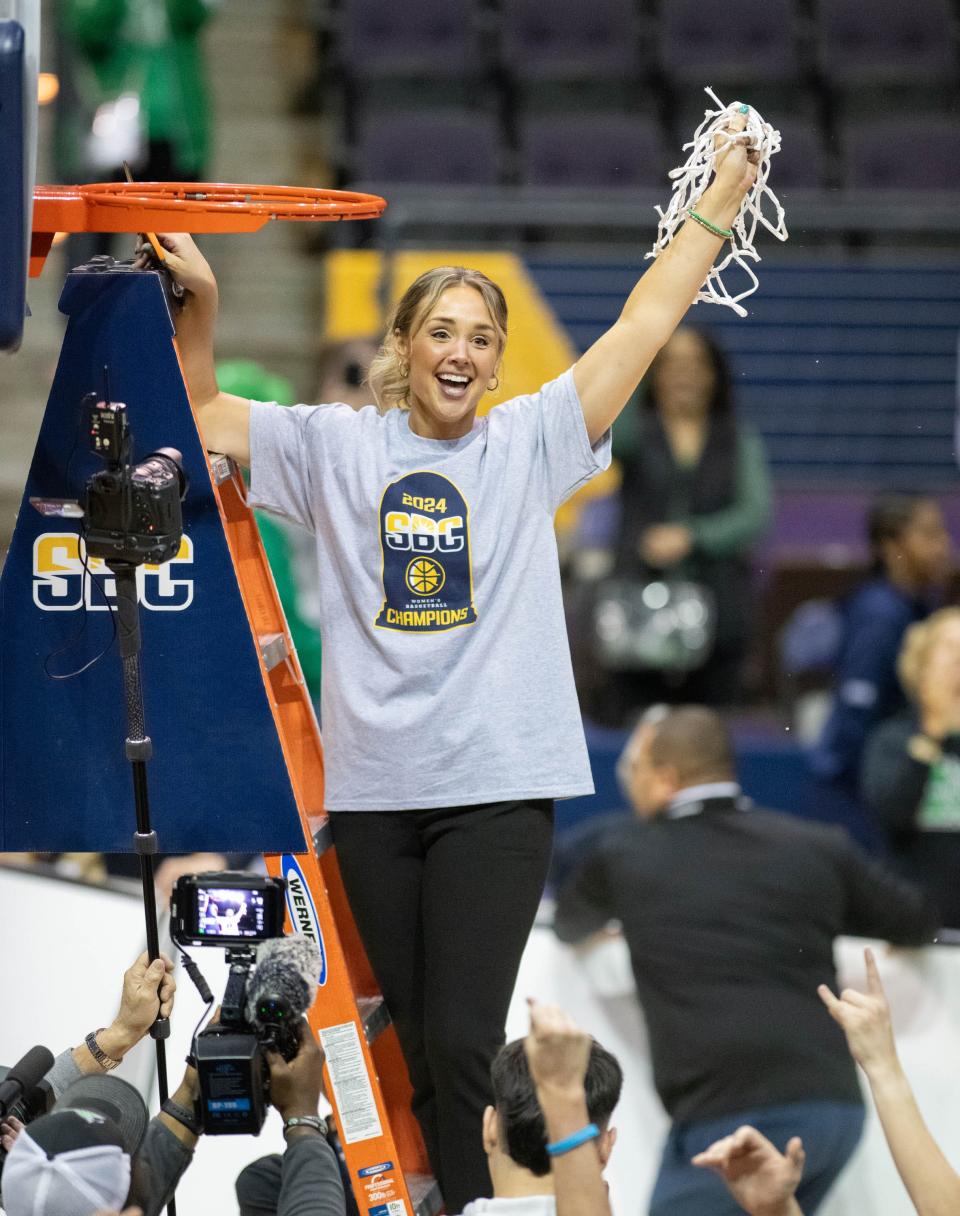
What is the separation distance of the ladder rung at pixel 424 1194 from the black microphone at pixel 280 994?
0.41 m

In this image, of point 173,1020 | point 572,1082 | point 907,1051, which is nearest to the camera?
point 572,1082

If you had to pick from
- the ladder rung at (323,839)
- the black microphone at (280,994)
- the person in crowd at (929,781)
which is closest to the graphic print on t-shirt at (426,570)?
the ladder rung at (323,839)

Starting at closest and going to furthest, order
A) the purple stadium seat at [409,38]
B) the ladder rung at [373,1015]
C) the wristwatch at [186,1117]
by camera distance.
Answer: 1. the wristwatch at [186,1117]
2. the ladder rung at [373,1015]
3. the purple stadium seat at [409,38]

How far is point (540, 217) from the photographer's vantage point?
Answer: 7.25 m

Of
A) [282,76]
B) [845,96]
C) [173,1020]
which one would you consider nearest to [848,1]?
[845,96]

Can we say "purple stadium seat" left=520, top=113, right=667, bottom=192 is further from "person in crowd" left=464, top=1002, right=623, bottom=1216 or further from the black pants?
"person in crowd" left=464, top=1002, right=623, bottom=1216

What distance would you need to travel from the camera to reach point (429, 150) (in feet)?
28.3

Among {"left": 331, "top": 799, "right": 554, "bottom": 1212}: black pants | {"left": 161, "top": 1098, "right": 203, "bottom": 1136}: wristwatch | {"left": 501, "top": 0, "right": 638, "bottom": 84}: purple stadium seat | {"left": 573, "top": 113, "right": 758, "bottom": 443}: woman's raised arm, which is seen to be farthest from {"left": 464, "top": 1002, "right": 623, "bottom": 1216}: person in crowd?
{"left": 501, "top": 0, "right": 638, "bottom": 84}: purple stadium seat

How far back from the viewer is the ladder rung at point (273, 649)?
3053mm

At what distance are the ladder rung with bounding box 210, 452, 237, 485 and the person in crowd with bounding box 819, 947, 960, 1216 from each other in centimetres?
127

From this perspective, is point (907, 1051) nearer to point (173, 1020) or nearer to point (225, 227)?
point (173, 1020)

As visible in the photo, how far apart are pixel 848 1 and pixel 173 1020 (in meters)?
6.91

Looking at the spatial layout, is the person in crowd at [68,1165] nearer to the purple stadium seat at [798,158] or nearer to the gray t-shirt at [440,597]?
the gray t-shirt at [440,597]

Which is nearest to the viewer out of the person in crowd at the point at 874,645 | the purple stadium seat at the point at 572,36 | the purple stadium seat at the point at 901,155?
the person in crowd at the point at 874,645
